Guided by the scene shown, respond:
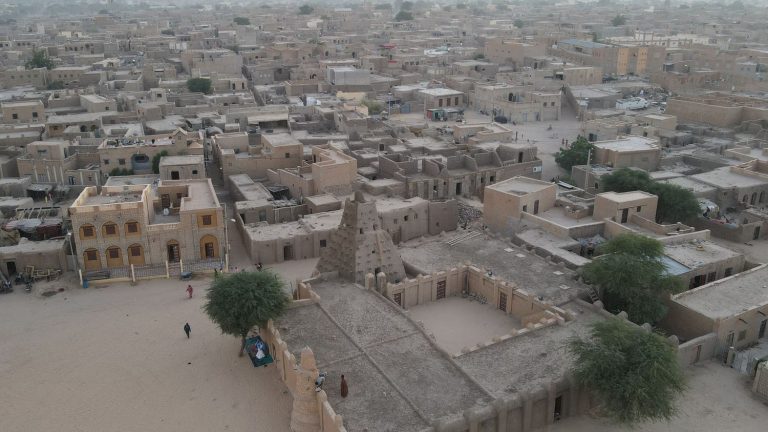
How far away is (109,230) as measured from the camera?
35406 mm

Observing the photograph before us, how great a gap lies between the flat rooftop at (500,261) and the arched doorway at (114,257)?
50.5ft

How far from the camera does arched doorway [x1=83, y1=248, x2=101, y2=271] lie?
1394 inches

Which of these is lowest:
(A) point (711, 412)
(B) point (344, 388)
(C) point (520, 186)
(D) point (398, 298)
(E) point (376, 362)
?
(A) point (711, 412)

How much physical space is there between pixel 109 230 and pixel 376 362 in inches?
734

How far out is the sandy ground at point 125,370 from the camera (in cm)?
2459

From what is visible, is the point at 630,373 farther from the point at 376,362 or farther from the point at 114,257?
the point at 114,257

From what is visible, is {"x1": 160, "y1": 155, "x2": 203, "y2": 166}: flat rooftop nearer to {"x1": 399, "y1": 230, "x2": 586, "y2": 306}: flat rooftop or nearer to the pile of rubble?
{"x1": 399, "y1": 230, "x2": 586, "y2": 306}: flat rooftop

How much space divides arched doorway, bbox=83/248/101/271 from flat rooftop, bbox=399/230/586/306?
1653 centimetres

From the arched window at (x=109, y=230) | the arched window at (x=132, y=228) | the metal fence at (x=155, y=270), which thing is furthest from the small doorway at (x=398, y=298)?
the arched window at (x=109, y=230)

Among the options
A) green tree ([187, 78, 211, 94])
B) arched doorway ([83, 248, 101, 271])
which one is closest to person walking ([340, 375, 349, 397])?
arched doorway ([83, 248, 101, 271])

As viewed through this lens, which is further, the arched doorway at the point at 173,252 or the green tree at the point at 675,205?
the green tree at the point at 675,205

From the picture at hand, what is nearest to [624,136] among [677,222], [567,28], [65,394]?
[677,222]

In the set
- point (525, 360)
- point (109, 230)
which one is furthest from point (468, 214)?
point (109, 230)

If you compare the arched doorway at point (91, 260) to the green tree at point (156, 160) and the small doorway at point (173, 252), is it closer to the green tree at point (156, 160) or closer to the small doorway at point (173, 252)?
the small doorway at point (173, 252)
